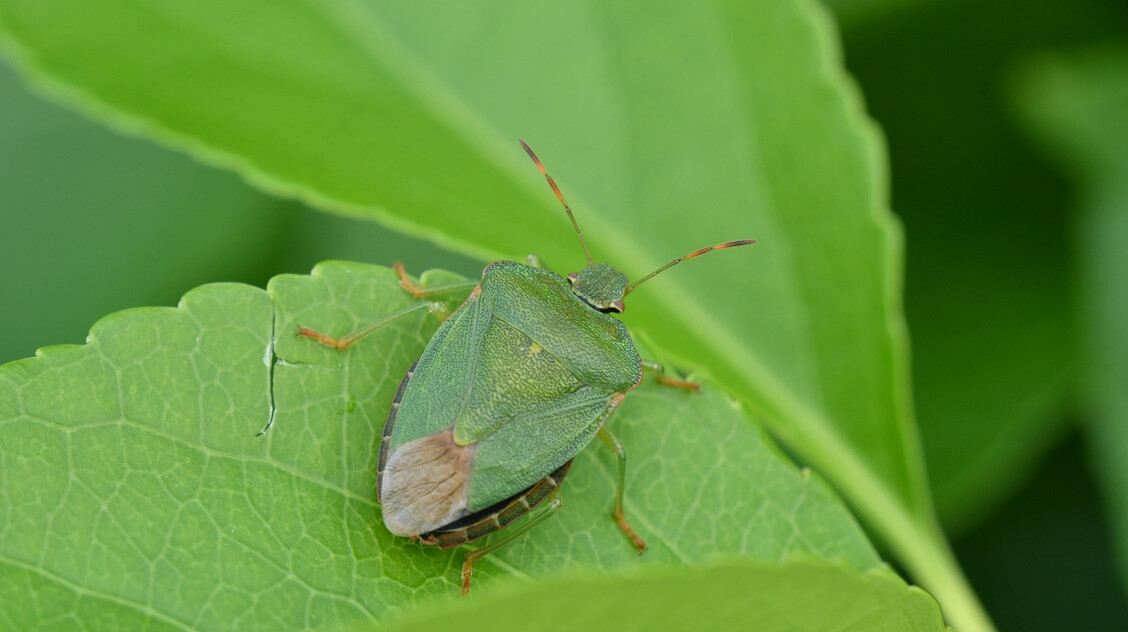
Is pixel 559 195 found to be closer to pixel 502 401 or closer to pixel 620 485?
pixel 502 401

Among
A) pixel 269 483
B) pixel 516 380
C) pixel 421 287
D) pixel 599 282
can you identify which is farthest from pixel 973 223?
pixel 269 483

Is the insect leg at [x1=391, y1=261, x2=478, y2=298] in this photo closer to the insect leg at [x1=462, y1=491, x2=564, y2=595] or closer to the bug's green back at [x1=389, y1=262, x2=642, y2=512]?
the bug's green back at [x1=389, y1=262, x2=642, y2=512]

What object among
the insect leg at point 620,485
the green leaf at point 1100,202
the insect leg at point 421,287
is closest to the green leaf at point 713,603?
the insect leg at point 620,485

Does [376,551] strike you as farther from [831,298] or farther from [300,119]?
[831,298]

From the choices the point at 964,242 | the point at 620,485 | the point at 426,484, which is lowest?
the point at 964,242

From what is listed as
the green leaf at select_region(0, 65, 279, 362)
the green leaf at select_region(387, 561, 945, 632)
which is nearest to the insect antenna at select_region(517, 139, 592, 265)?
the green leaf at select_region(0, 65, 279, 362)
